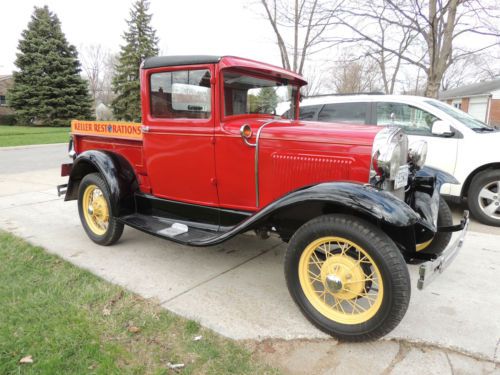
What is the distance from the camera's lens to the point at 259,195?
308cm

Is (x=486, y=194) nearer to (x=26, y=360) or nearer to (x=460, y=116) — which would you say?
(x=460, y=116)

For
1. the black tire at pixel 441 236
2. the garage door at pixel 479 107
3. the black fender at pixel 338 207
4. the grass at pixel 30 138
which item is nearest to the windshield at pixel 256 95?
the black fender at pixel 338 207

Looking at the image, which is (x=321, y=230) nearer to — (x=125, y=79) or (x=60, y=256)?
(x=60, y=256)

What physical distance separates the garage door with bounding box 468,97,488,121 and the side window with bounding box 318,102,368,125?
92.5 ft

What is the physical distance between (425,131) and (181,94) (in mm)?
3625

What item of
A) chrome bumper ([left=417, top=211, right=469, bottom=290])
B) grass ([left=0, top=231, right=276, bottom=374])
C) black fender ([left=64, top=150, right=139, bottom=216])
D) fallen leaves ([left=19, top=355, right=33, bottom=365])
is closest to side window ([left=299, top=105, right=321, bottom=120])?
black fender ([left=64, top=150, right=139, bottom=216])

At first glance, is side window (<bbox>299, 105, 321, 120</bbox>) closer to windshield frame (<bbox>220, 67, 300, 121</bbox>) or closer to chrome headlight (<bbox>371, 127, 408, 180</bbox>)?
windshield frame (<bbox>220, 67, 300, 121</bbox>)

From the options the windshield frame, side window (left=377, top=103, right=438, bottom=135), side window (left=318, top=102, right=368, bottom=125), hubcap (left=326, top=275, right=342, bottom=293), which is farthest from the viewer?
side window (left=318, top=102, right=368, bottom=125)

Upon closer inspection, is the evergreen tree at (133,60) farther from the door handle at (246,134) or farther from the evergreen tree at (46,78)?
the door handle at (246,134)

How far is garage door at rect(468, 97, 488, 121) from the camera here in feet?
94.1

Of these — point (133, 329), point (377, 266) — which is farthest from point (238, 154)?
point (133, 329)

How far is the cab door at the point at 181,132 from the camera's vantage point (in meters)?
3.14

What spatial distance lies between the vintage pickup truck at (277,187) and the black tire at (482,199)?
195 centimetres

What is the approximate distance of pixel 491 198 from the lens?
4801 millimetres
